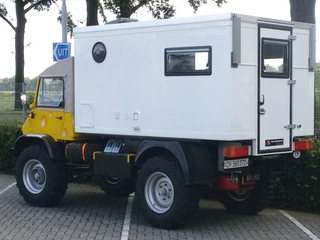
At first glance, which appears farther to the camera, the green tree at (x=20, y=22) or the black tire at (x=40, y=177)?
the green tree at (x=20, y=22)

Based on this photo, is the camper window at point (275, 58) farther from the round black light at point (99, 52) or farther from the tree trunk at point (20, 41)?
the tree trunk at point (20, 41)

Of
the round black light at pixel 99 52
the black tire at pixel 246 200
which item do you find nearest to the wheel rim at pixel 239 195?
the black tire at pixel 246 200

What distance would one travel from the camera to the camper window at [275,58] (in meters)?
10.1

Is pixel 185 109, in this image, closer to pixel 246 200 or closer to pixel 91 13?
pixel 246 200

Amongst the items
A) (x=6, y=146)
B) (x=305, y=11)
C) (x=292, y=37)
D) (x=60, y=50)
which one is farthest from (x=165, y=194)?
(x=60, y=50)

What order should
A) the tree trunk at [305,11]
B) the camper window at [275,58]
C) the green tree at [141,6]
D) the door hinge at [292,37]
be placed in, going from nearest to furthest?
the camper window at [275,58], the door hinge at [292,37], the tree trunk at [305,11], the green tree at [141,6]

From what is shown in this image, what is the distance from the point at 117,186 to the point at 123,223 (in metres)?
2.19

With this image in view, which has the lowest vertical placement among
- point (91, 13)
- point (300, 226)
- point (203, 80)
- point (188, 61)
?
point (300, 226)

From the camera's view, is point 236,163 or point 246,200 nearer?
point 236,163

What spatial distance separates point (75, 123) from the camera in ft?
38.8

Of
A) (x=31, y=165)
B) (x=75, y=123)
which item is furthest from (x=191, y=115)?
(x=31, y=165)

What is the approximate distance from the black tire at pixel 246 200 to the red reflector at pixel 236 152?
1209mm

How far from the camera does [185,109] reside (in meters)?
10.1

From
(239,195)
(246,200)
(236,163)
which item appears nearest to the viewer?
(236,163)
